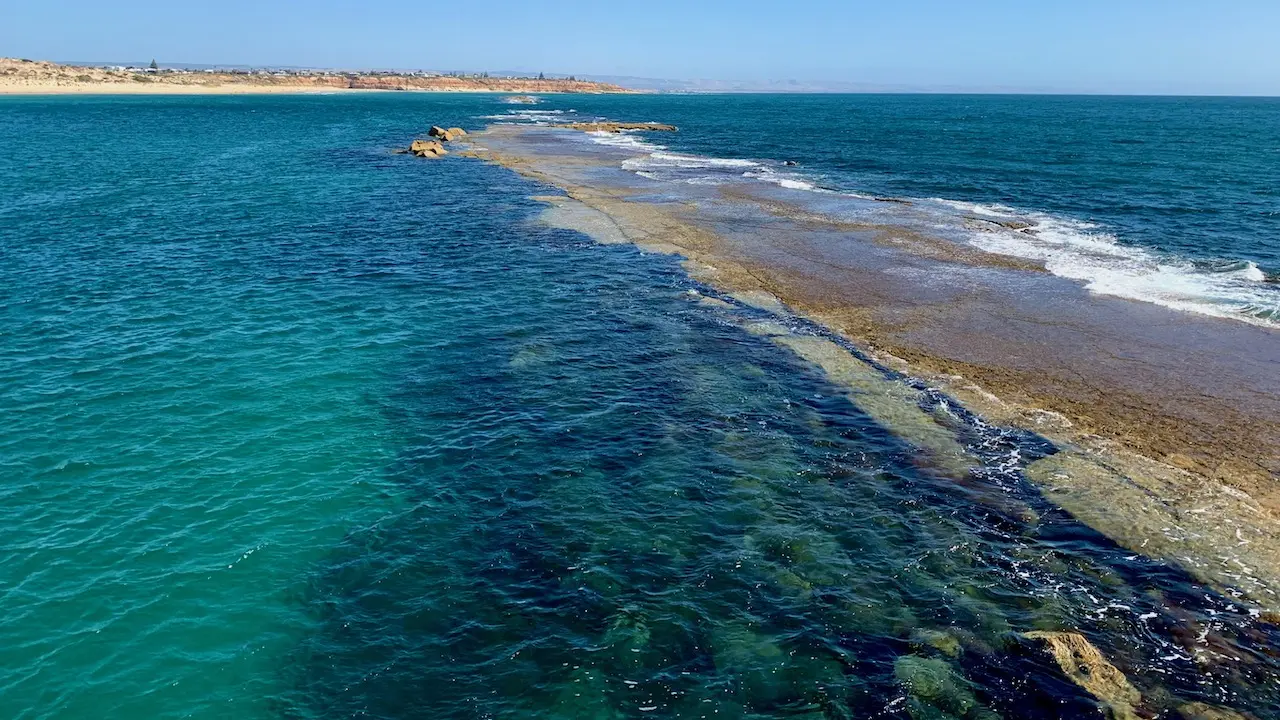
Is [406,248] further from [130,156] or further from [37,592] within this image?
[130,156]

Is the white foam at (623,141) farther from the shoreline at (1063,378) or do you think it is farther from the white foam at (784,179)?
the shoreline at (1063,378)

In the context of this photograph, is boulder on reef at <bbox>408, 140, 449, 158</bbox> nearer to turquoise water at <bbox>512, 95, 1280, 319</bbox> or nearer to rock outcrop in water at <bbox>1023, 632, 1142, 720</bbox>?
turquoise water at <bbox>512, 95, 1280, 319</bbox>

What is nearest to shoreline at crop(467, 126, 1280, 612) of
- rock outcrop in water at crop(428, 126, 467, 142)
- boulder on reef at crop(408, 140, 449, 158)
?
boulder on reef at crop(408, 140, 449, 158)

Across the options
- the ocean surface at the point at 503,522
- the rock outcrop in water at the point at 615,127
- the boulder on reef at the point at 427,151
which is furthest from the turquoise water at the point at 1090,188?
the boulder on reef at the point at 427,151

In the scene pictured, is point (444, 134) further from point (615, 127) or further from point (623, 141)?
point (615, 127)

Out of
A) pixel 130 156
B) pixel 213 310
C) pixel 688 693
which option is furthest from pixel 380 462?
pixel 130 156

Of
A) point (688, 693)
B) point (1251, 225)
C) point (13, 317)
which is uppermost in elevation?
point (1251, 225)

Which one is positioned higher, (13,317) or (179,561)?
(13,317)
